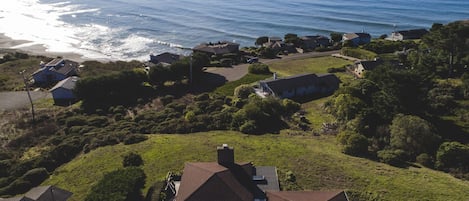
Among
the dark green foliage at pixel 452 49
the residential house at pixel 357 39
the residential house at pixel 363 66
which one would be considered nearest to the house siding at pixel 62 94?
the residential house at pixel 363 66

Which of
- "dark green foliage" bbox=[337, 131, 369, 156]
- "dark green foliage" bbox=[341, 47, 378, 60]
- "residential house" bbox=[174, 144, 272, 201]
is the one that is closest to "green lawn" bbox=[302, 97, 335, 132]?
"dark green foliage" bbox=[337, 131, 369, 156]

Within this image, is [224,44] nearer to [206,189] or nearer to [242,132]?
[242,132]

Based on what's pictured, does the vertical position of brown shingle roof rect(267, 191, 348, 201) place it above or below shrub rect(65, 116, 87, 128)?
above

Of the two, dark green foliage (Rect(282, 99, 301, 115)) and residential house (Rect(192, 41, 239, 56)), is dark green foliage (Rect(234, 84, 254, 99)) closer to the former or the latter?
dark green foliage (Rect(282, 99, 301, 115))

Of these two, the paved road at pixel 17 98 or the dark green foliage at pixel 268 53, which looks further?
the dark green foliage at pixel 268 53

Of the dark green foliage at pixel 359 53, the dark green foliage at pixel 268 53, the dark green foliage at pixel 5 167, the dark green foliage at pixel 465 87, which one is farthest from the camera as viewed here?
the dark green foliage at pixel 268 53

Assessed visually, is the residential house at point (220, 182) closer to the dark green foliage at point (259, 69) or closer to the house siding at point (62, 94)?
the house siding at point (62, 94)

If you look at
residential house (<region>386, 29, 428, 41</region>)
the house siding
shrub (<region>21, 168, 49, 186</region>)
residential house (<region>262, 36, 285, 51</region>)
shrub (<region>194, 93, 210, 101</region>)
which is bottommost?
shrub (<region>21, 168, 49, 186</region>)
